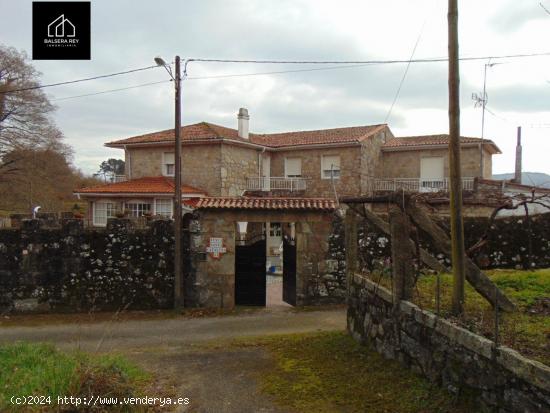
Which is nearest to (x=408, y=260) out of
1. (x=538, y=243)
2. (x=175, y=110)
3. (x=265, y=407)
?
(x=265, y=407)

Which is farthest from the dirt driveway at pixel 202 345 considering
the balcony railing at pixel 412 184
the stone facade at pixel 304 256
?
the balcony railing at pixel 412 184

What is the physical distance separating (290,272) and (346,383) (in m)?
6.45

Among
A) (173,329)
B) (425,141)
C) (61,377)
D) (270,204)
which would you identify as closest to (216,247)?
(270,204)

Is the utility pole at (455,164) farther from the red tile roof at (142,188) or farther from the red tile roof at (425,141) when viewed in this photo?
the red tile roof at (425,141)

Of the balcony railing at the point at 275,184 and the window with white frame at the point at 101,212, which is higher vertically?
the balcony railing at the point at 275,184

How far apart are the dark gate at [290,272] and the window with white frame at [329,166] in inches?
529

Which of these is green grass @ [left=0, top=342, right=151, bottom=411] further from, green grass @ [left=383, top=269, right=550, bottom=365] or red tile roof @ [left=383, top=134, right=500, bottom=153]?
red tile roof @ [left=383, top=134, right=500, bottom=153]

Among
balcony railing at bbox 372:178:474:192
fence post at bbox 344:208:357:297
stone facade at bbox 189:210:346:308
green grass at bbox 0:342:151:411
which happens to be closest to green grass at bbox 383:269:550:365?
fence post at bbox 344:208:357:297

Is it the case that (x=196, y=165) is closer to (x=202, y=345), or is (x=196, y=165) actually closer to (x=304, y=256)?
(x=304, y=256)

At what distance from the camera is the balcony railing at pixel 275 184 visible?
25.0 m

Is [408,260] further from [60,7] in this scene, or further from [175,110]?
[60,7]

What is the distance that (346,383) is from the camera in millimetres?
5273

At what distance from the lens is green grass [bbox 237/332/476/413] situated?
439 cm

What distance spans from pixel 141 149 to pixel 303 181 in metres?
8.92
